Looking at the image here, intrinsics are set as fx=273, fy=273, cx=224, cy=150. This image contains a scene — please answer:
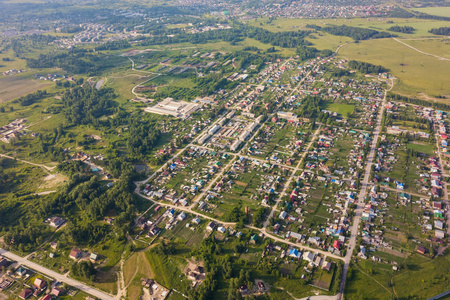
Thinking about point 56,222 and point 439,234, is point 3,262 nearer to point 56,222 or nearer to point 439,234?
point 56,222

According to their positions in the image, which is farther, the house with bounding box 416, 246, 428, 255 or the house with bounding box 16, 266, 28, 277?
the house with bounding box 16, 266, 28, 277

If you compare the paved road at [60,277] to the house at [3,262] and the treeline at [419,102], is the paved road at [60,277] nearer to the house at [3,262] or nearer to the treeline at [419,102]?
the house at [3,262]

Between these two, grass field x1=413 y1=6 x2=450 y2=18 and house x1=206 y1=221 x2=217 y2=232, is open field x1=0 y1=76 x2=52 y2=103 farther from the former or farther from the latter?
grass field x1=413 y1=6 x2=450 y2=18

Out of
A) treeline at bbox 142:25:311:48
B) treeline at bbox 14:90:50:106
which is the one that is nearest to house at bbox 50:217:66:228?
treeline at bbox 14:90:50:106

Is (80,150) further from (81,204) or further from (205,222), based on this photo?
(205,222)

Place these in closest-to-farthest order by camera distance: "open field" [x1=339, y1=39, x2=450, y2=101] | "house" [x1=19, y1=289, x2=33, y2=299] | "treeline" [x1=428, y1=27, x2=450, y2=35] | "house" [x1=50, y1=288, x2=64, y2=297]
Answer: "house" [x1=19, y1=289, x2=33, y2=299], "house" [x1=50, y1=288, x2=64, y2=297], "open field" [x1=339, y1=39, x2=450, y2=101], "treeline" [x1=428, y1=27, x2=450, y2=35]

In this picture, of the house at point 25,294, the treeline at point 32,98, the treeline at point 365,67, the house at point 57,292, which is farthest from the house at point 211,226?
the treeline at point 365,67

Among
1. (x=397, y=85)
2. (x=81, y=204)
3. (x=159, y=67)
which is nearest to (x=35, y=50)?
(x=159, y=67)
